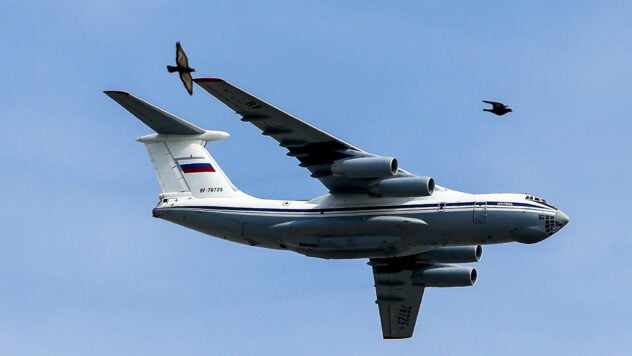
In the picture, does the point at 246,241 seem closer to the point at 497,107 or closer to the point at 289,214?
the point at 289,214

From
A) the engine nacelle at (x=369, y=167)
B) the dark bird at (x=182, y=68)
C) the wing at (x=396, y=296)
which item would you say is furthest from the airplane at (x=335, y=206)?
the dark bird at (x=182, y=68)

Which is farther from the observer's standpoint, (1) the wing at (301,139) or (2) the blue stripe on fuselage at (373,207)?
(2) the blue stripe on fuselage at (373,207)

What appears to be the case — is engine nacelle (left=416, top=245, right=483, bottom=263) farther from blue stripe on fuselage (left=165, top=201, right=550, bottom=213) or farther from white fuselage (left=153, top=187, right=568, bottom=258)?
blue stripe on fuselage (left=165, top=201, right=550, bottom=213)

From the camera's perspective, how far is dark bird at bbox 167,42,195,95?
2522cm

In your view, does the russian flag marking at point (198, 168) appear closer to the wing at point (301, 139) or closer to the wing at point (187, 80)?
the wing at point (301, 139)

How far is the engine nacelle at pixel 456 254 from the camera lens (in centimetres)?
2781

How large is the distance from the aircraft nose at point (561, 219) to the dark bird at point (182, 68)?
717 centimetres

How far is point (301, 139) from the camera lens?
26000 mm

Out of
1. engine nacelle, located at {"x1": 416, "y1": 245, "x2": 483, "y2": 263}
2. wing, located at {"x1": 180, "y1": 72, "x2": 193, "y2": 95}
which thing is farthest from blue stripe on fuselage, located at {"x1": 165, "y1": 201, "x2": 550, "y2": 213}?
wing, located at {"x1": 180, "y1": 72, "x2": 193, "y2": 95}

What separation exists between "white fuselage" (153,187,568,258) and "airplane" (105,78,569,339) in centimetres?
2

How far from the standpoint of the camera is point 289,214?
87.6ft

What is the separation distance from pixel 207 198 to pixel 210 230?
69 cm

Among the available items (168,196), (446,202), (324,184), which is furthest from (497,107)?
(168,196)

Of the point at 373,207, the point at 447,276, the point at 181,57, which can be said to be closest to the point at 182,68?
the point at 181,57
